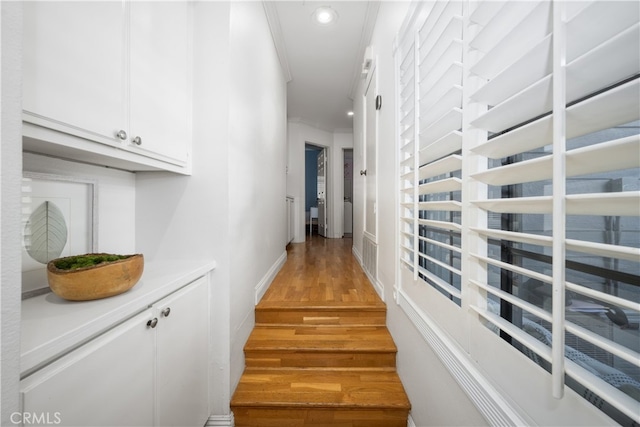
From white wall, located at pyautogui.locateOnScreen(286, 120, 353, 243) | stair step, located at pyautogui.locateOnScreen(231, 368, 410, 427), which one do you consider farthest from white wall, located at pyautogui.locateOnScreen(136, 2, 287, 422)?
white wall, located at pyautogui.locateOnScreen(286, 120, 353, 243)

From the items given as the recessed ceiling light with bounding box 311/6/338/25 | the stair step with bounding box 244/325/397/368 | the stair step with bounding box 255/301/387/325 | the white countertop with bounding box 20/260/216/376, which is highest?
the recessed ceiling light with bounding box 311/6/338/25

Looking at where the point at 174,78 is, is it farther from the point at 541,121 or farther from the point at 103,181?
the point at 541,121

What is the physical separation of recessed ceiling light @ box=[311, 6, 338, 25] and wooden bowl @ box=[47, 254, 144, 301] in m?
2.52

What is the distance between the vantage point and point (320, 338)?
1652 millimetres

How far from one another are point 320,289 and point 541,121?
78.3 inches

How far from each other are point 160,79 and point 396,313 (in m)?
1.82

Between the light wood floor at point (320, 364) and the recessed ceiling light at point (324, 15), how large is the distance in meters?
2.56

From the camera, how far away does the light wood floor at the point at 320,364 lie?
132 cm

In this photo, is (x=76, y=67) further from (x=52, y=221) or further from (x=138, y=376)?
(x=138, y=376)

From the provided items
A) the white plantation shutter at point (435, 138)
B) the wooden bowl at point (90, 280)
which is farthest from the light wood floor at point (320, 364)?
the wooden bowl at point (90, 280)

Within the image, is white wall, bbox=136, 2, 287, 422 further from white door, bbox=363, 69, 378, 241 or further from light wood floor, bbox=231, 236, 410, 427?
white door, bbox=363, 69, 378, 241

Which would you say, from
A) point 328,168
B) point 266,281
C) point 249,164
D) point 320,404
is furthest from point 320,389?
point 328,168

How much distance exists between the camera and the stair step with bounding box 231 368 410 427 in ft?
4.32

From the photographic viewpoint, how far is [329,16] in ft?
7.25
